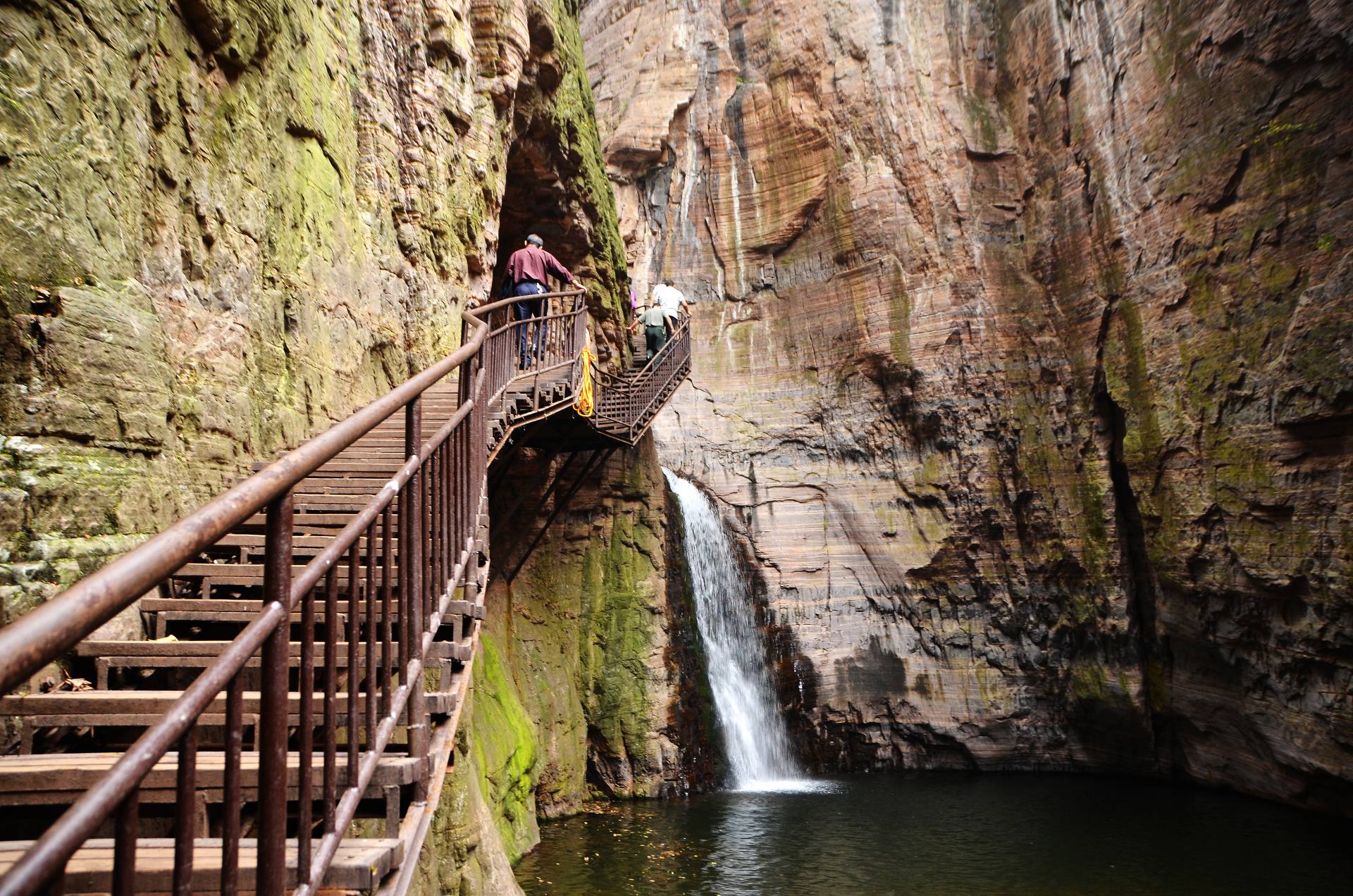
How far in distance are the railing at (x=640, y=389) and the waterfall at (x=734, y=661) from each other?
2.91m

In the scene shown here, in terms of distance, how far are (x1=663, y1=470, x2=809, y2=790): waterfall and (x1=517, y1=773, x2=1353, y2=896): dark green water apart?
4.20ft

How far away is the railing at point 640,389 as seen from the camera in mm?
12227

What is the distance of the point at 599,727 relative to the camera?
13047mm

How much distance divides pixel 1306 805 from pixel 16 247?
49.1 ft

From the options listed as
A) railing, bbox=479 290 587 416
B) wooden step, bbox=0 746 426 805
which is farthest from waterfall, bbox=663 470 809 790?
wooden step, bbox=0 746 426 805

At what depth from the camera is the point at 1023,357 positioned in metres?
16.0

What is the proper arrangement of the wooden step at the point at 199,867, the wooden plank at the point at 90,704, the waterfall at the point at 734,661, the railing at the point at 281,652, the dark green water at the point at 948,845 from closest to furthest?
the railing at the point at 281,652
the wooden step at the point at 199,867
the wooden plank at the point at 90,704
the dark green water at the point at 948,845
the waterfall at the point at 734,661

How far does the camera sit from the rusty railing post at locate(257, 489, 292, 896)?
1.68 meters

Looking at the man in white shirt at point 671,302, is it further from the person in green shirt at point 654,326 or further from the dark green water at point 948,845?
the dark green water at point 948,845

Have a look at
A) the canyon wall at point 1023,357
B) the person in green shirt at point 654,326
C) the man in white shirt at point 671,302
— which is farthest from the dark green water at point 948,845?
the man in white shirt at point 671,302

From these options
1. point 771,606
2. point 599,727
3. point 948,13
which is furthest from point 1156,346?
point 599,727

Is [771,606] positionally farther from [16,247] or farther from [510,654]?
[16,247]

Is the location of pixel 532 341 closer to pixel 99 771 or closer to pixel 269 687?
pixel 99 771

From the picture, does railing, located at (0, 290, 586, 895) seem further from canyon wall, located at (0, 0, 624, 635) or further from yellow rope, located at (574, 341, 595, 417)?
yellow rope, located at (574, 341, 595, 417)
